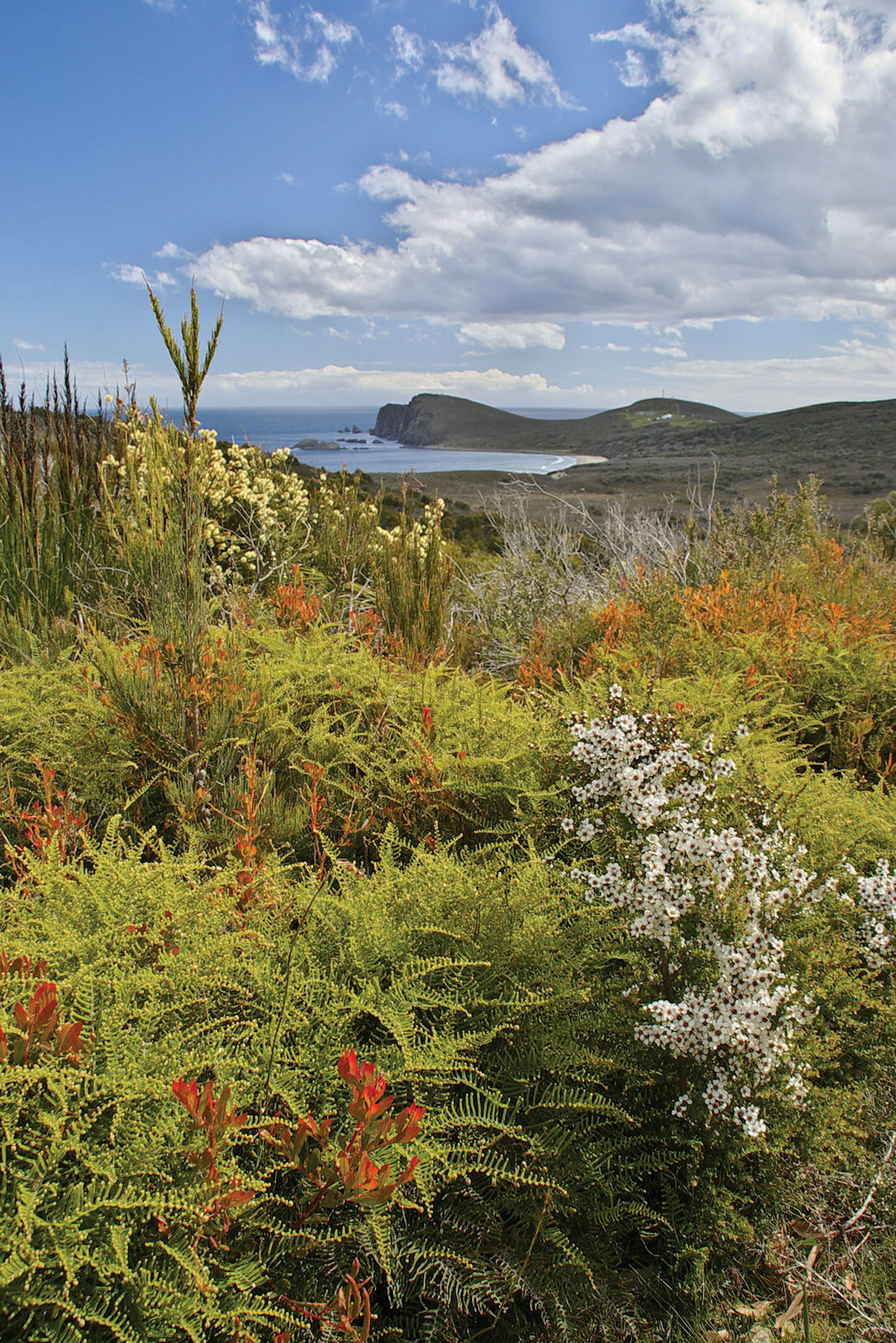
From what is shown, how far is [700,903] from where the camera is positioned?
1.59 meters

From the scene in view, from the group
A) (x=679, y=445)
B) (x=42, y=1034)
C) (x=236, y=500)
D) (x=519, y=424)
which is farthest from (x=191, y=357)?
(x=519, y=424)

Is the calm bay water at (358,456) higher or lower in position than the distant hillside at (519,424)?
lower

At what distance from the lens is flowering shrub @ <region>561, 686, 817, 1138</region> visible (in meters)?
1.47

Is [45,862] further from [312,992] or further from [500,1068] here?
[500,1068]

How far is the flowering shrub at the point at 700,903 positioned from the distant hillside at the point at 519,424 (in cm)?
4901

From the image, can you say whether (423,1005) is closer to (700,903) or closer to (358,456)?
(700,903)

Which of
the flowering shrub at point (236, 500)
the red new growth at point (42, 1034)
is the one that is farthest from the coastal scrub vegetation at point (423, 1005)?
the flowering shrub at point (236, 500)

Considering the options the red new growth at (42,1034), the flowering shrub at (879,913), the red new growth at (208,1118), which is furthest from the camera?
the flowering shrub at (879,913)

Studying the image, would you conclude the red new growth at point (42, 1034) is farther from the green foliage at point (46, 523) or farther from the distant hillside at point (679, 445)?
the distant hillside at point (679, 445)

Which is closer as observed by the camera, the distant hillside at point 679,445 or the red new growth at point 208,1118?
the red new growth at point 208,1118

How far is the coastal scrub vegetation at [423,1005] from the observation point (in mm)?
1170

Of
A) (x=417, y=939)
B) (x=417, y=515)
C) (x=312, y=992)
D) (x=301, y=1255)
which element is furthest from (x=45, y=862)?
(x=417, y=515)

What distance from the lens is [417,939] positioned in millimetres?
1717

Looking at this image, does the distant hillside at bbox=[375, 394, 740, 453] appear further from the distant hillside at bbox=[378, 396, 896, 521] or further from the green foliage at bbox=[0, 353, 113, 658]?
the green foliage at bbox=[0, 353, 113, 658]
